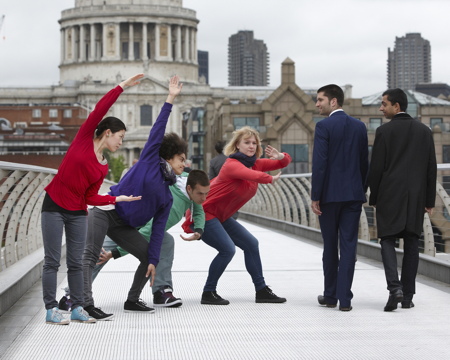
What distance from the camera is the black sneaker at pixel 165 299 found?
28.9 feet

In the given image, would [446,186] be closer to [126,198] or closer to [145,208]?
[145,208]

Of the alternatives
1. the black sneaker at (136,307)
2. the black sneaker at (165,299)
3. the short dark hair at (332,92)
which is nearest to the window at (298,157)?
the short dark hair at (332,92)

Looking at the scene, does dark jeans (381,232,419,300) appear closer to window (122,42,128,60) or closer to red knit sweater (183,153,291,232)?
red knit sweater (183,153,291,232)

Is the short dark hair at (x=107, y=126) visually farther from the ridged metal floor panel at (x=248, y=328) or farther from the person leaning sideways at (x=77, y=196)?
the ridged metal floor panel at (x=248, y=328)

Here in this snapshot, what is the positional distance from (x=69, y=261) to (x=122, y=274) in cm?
374

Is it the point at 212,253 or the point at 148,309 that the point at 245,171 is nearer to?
the point at 148,309

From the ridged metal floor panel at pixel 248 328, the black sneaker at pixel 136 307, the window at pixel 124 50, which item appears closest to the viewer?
the ridged metal floor panel at pixel 248 328

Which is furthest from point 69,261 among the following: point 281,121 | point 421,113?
point 421,113

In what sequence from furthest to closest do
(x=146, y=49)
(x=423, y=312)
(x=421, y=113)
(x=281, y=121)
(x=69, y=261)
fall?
(x=146, y=49)
(x=421, y=113)
(x=281, y=121)
(x=423, y=312)
(x=69, y=261)

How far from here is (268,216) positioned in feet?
79.9

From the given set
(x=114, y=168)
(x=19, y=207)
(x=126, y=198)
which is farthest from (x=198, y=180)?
(x=114, y=168)

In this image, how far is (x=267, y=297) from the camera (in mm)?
9125

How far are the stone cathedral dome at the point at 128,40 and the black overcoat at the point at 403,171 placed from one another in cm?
15289

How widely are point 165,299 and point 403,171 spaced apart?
2.29 metres
